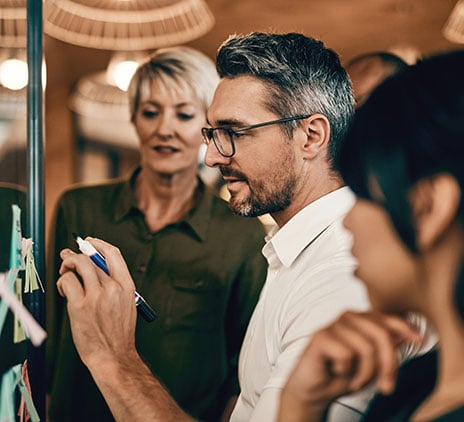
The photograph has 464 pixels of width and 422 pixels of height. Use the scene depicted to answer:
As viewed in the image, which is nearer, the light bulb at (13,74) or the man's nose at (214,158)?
the light bulb at (13,74)

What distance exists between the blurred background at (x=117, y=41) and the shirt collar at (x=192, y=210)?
0.44 metres

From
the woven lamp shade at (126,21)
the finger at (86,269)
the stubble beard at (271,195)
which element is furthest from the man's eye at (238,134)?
the woven lamp shade at (126,21)

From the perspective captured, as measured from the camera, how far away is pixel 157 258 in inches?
80.1

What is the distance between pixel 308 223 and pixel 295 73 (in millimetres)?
322

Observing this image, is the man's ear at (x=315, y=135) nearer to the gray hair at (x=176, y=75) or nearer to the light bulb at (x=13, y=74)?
the light bulb at (x=13, y=74)

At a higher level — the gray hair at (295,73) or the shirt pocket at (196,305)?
the gray hair at (295,73)

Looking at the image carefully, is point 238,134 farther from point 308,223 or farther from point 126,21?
point 126,21

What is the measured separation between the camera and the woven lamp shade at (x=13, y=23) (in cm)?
106

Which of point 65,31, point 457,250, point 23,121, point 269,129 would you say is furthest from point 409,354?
point 65,31

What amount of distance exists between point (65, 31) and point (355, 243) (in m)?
2.10

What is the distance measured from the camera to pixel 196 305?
1.98m

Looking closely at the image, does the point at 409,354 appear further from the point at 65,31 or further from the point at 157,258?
the point at 65,31

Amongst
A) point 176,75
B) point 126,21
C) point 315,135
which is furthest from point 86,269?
point 126,21

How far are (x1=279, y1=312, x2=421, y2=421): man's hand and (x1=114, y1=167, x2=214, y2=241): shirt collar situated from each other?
1.26 m
